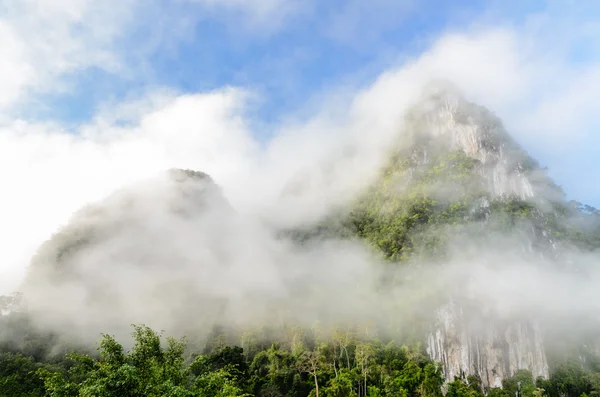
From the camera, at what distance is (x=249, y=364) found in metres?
57.7

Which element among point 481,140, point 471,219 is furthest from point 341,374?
point 481,140

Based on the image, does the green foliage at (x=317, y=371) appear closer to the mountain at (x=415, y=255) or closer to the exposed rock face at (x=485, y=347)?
the mountain at (x=415, y=255)

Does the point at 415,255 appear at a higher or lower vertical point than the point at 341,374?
higher

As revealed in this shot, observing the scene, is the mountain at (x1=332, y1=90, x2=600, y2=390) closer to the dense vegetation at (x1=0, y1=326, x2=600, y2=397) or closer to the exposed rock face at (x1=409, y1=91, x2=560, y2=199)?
the exposed rock face at (x1=409, y1=91, x2=560, y2=199)

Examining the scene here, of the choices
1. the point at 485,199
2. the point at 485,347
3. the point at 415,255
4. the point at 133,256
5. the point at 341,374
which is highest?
the point at 485,199

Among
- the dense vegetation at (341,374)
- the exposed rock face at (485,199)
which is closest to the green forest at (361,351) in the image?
the dense vegetation at (341,374)

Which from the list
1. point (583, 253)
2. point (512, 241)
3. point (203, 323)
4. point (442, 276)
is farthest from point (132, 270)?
point (583, 253)

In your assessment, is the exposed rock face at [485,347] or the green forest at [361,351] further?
the exposed rock face at [485,347]

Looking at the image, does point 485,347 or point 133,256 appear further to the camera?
point 133,256

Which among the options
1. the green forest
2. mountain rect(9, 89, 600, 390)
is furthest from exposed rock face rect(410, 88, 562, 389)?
the green forest

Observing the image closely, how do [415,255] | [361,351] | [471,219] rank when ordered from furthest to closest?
[471,219]
[415,255]
[361,351]

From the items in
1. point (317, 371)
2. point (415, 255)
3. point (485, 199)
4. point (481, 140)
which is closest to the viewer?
point (317, 371)

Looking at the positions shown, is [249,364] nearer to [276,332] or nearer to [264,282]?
[276,332]

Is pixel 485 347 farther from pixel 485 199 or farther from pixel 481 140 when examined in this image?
pixel 481 140
